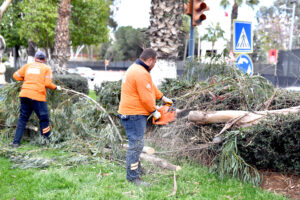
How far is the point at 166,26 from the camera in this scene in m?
7.22

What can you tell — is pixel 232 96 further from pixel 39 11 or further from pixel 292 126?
pixel 39 11

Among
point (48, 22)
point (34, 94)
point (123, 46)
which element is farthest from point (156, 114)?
point (123, 46)

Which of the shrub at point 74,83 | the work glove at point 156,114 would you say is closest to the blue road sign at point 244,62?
the work glove at point 156,114

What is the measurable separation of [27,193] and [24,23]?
18.4m

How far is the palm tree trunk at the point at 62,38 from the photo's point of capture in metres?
12.5

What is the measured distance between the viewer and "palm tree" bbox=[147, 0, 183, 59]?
7.18m

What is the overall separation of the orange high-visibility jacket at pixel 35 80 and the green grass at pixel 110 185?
166 centimetres

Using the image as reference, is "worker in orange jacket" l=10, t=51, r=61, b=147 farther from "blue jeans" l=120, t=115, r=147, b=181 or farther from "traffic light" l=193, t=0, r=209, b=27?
"traffic light" l=193, t=0, r=209, b=27

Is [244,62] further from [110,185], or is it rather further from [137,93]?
[110,185]

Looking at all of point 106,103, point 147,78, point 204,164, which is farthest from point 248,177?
point 106,103

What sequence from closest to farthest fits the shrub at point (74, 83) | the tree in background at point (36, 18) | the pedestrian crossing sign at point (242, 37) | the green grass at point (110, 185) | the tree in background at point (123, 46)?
the green grass at point (110, 185) < the pedestrian crossing sign at point (242, 37) < the shrub at point (74, 83) < the tree in background at point (36, 18) < the tree in background at point (123, 46)

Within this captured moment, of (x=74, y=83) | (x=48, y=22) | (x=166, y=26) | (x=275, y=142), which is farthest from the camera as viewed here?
(x=48, y=22)

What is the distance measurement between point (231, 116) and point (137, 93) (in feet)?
4.54

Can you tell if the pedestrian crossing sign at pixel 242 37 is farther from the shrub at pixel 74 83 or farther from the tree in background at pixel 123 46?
the tree in background at pixel 123 46
